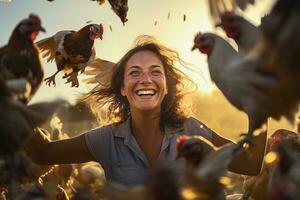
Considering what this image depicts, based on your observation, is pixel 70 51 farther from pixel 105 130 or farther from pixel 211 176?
pixel 211 176

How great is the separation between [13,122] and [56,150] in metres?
1.97

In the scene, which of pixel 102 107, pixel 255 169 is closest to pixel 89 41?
pixel 102 107

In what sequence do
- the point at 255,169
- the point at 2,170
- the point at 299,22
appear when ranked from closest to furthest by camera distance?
the point at 299,22, the point at 2,170, the point at 255,169

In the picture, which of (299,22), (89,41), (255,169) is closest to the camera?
(299,22)

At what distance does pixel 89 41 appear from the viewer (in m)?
7.12

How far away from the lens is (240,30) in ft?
13.8

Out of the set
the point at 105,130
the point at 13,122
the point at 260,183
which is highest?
the point at 13,122

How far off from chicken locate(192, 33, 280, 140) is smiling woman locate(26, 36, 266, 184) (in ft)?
4.25

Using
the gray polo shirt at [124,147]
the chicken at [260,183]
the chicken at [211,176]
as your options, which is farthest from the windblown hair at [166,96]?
the chicken at [211,176]

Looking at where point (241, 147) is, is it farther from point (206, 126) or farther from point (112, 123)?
point (112, 123)

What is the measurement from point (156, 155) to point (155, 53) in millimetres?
1045

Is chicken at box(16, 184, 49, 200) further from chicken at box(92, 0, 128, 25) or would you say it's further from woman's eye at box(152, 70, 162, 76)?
chicken at box(92, 0, 128, 25)

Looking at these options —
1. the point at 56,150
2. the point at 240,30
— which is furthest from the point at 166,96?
the point at 240,30

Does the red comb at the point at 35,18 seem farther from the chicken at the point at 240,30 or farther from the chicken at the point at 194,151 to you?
the chicken at the point at 194,151
